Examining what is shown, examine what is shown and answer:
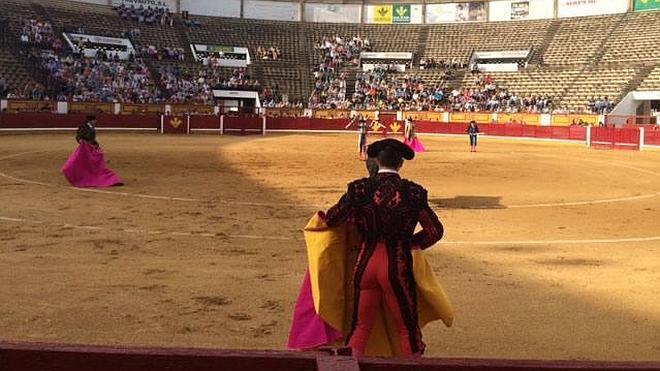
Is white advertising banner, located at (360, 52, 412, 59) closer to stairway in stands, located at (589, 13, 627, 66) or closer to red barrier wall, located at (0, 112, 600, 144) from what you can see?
red barrier wall, located at (0, 112, 600, 144)

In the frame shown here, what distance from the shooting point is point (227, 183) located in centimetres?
1370

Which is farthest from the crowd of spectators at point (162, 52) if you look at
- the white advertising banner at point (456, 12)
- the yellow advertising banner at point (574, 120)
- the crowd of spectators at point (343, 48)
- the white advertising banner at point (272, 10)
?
the yellow advertising banner at point (574, 120)

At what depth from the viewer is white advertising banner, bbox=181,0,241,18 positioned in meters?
49.2

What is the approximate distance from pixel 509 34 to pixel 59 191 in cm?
3954

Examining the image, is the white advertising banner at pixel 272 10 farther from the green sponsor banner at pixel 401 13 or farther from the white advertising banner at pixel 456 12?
the white advertising banner at pixel 456 12

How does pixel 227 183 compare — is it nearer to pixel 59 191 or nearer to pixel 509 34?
pixel 59 191

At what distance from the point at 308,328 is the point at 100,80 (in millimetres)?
37065

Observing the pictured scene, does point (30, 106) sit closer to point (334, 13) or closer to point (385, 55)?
point (385, 55)

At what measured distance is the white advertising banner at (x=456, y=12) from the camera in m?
49.4

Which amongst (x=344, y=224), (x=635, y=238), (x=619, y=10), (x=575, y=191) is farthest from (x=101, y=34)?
(x=344, y=224)

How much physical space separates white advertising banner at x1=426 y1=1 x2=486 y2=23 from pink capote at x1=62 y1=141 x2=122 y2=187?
40.9 metres

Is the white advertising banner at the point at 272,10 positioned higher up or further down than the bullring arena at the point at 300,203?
higher up

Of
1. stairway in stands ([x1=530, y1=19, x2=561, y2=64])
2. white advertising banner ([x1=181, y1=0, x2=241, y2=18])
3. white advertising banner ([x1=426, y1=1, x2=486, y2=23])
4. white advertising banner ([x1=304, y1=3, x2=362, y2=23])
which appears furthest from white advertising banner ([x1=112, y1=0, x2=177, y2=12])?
stairway in stands ([x1=530, y1=19, x2=561, y2=64])

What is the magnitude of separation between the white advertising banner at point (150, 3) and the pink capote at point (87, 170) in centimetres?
3615
